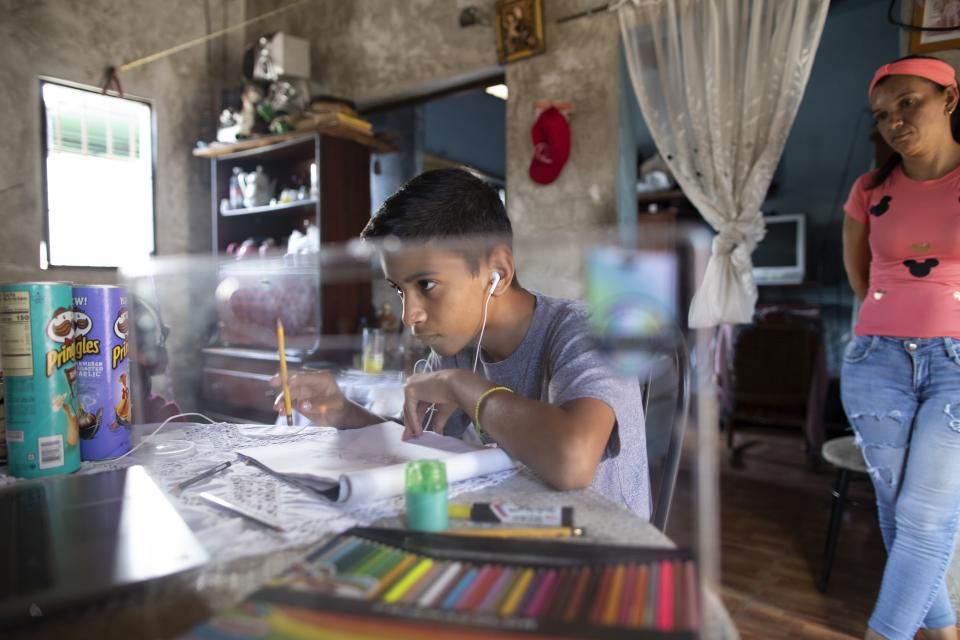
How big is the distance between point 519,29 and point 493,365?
2213mm

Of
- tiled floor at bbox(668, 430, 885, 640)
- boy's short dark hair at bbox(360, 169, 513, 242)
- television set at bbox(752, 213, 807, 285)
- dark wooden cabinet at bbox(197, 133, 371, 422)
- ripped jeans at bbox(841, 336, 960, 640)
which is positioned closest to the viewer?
boy's short dark hair at bbox(360, 169, 513, 242)

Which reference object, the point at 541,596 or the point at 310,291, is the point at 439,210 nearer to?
the point at 541,596

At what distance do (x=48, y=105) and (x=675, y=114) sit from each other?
3374mm

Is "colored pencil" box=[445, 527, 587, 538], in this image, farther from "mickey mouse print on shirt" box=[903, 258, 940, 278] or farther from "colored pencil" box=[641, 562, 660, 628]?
"mickey mouse print on shirt" box=[903, 258, 940, 278]

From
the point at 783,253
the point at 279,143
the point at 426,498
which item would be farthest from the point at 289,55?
the point at 783,253

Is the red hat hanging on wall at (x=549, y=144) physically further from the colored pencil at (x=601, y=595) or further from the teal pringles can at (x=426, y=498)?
the colored pencil at (x=601, y=595)

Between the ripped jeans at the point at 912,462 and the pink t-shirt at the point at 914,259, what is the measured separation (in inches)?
1.9

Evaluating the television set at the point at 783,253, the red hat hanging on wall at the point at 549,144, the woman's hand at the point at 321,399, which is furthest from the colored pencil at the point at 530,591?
the television set at the point at 783,253

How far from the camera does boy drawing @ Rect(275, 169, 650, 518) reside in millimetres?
715

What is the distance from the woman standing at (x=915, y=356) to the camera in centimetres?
137

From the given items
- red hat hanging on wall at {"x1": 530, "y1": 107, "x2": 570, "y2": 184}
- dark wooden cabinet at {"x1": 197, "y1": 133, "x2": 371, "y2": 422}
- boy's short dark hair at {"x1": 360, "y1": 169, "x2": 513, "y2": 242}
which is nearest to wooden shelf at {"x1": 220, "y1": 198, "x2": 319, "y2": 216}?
dark wooden cabinet at {"x1": 197, "y1": 133, "x2": 371, "y2": 422}

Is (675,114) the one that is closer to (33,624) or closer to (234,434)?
(234,434)

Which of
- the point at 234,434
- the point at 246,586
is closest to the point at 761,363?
the point at 234,434

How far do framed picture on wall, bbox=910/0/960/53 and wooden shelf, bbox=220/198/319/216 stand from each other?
2.66 meters
